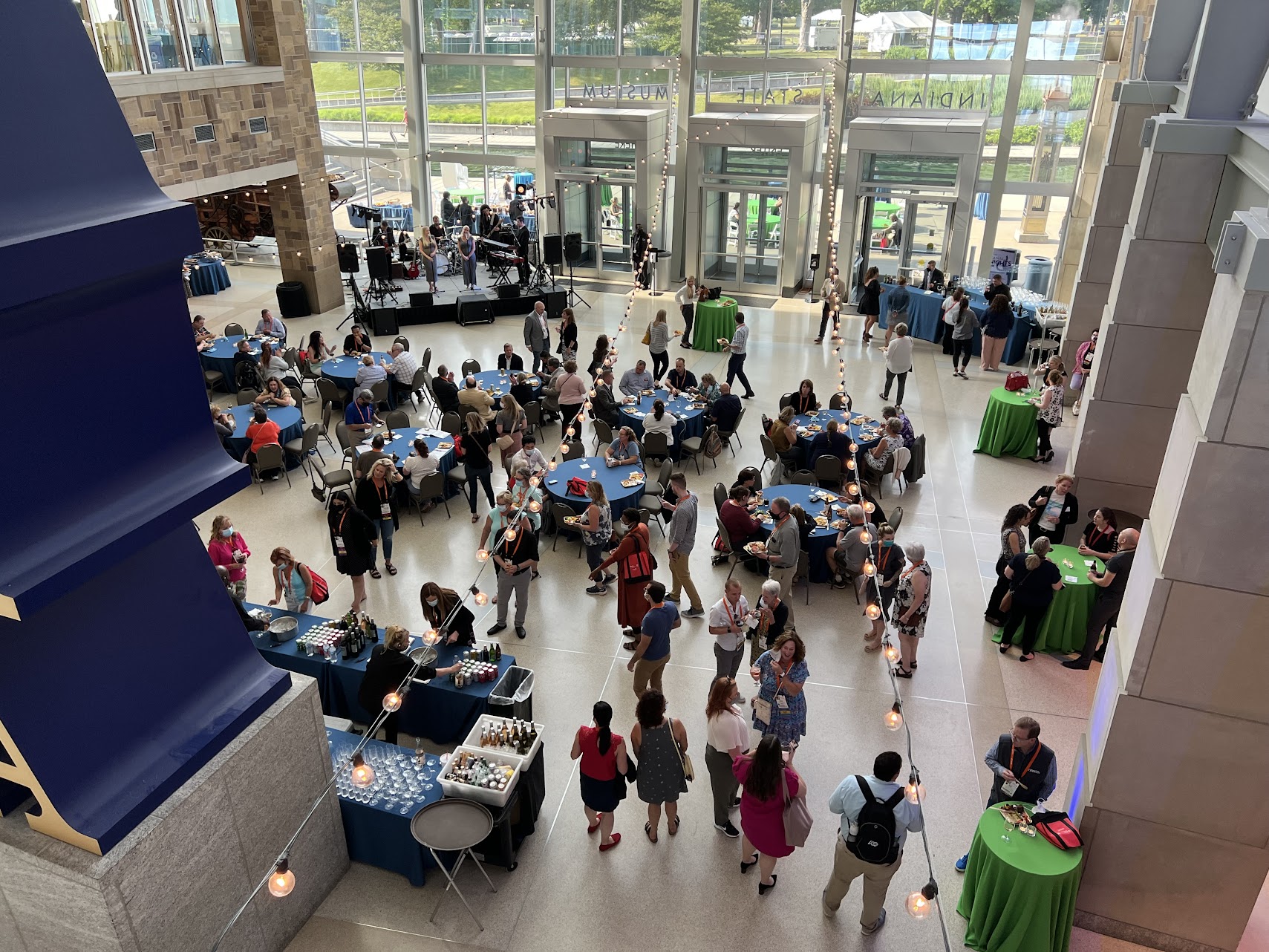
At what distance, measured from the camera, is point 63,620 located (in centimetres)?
439

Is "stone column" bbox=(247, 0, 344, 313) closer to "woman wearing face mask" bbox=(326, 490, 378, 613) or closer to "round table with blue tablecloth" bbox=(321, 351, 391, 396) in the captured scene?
"round table with blue tablecloth" bbox=(321, 351, 391, 396)

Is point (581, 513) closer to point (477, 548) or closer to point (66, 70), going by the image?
point (477, 548)

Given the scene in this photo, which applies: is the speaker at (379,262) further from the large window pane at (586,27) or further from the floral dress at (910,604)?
the floral dress at (910,604)

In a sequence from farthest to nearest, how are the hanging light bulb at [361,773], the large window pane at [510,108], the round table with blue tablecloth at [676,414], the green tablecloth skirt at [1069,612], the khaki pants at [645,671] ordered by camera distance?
the large window pane at [510,108]
the round table with blue tablecloth at [676,414]
the green tablecloth skirt at [1069,612]
the khaki pants at [645,671]
the hanging light bulb at [361,773]

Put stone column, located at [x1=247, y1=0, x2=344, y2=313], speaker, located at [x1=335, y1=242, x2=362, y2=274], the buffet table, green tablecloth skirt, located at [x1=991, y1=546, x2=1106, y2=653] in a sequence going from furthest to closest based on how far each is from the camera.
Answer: speaker, located at [x1=335, y1=242, x2=362, y2=274]
stone column, located at [x1=247, y1=0, x2=344, y2=313]
green tablecloth skirt, located at [x1=991, y1=546, x2=1106, y2=653]
the buffet table

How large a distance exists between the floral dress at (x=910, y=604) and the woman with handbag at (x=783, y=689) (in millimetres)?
1549

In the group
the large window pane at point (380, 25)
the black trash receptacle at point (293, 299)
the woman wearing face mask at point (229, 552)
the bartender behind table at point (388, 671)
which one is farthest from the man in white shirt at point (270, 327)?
the large window pane at point (380, 25)

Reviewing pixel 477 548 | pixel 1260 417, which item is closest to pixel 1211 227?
pixel 1260 417

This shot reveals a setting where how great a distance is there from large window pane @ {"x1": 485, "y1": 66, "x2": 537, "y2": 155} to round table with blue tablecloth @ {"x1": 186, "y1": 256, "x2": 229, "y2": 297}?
7447mm

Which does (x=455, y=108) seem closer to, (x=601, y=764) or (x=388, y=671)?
(x=388, y=671)

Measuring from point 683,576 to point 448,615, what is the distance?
253 centimetres

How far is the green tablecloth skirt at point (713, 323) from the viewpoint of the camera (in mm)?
16625

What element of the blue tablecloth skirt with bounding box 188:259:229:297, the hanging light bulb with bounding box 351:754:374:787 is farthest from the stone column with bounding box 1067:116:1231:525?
the blue tablecloth skirt with bounding box 188:259:229:297

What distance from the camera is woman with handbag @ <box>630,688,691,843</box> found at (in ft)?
19.3
